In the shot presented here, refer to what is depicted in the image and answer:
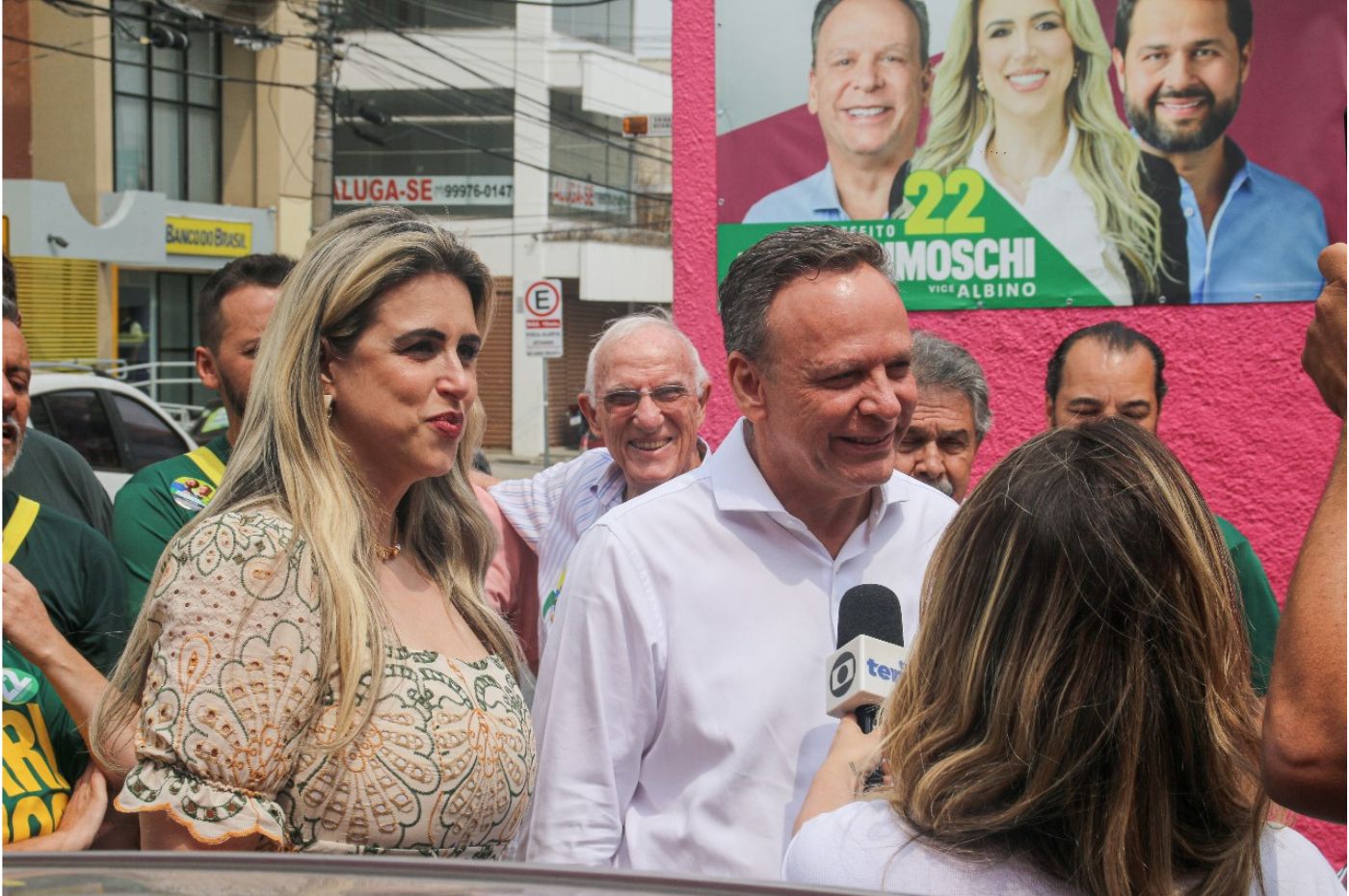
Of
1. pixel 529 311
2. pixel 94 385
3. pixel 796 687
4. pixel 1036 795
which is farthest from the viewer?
pixel 529 311

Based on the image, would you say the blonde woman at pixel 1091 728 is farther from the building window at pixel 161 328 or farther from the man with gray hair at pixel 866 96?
the building window at pixel 161 328

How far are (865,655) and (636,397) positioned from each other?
6.96ft

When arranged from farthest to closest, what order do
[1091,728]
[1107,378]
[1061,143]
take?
[1061,143]
[1107,378]
[1091,728]

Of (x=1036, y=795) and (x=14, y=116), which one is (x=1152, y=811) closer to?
(x=1036, y=795)

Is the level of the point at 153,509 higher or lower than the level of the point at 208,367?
lower

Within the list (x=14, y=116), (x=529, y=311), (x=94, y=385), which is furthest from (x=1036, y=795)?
(x=14, y=116)

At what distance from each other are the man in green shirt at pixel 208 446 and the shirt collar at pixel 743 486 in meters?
1.27

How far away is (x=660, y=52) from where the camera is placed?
4103 cm

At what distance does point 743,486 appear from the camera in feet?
8.70

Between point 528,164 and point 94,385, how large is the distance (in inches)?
974

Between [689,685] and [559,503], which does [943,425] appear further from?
[689,685]

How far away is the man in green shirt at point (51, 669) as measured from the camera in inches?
103

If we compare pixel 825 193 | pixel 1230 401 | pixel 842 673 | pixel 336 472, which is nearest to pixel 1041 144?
pixel 825 193

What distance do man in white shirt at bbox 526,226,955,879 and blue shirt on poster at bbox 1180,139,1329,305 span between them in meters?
1.94
